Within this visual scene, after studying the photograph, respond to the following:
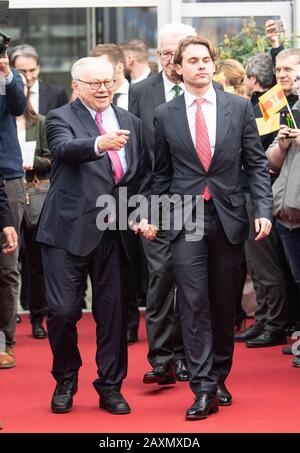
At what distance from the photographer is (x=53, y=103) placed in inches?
Answer: 413

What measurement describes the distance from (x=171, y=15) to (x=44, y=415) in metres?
5.15

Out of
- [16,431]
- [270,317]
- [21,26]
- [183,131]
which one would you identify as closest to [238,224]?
[183,131]

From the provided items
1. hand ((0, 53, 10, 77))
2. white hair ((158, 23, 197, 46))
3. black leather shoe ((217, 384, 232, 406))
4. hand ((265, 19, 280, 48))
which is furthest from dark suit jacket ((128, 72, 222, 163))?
black leather shoe ((217, 384, 232, 406))

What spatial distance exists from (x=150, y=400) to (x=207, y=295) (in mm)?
836

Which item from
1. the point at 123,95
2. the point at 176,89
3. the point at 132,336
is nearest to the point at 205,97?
the point at 176,89

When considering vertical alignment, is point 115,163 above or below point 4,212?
above

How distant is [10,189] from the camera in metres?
8.50

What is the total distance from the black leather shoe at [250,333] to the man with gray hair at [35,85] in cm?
281

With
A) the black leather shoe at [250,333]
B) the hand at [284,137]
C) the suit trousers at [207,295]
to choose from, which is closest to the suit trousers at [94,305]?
the suit trousers at [207,295]

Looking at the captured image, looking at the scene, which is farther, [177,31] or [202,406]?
[177,31]

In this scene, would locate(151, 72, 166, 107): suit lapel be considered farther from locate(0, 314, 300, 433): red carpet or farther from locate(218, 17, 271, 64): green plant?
locate(218, 17, 271, 64): green plant

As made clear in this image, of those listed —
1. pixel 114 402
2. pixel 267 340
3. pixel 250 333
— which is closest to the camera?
pixel 114 402

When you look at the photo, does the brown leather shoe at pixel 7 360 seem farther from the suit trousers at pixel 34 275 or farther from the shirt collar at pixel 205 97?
the shirt collar at pixel 205 97
